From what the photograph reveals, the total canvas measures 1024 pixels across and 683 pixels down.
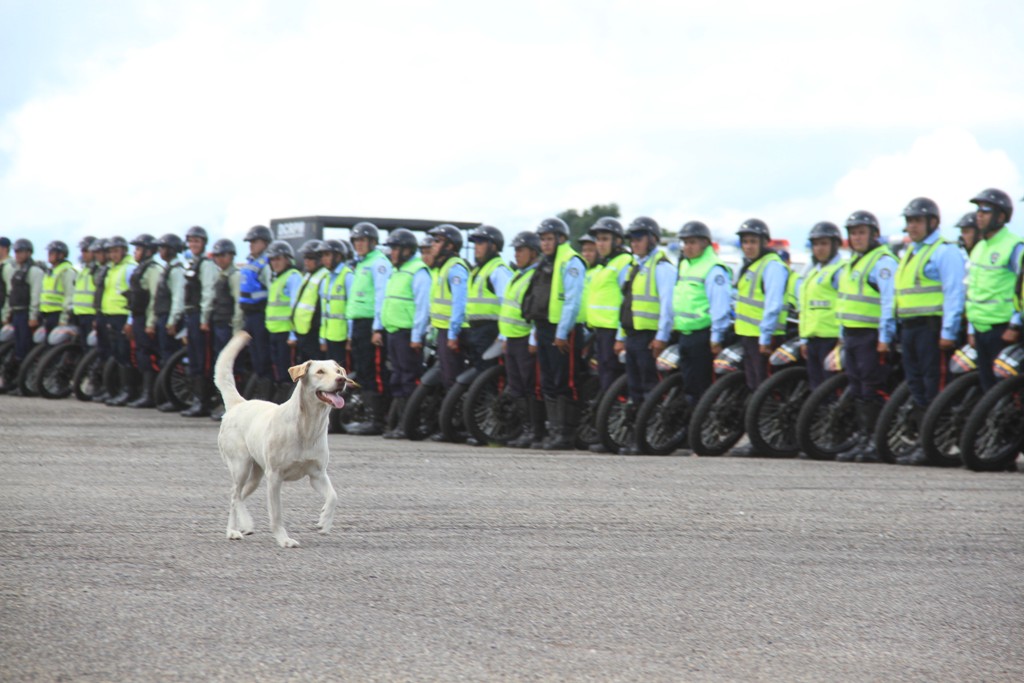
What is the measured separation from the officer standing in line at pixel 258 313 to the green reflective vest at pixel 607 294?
18.2ft

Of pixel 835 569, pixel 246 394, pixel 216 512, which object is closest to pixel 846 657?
pixel 835 569

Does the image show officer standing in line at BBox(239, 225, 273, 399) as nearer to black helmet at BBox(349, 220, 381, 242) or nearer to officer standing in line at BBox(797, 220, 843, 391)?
black helmet at BBox(349, 220, 381, 242)

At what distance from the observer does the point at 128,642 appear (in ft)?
19.3

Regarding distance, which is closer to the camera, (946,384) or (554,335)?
(946,384)

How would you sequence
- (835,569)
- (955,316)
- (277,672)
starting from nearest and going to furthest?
1. (277,672)
2. (835,569)
3. (955,316)

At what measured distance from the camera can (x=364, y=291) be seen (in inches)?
709

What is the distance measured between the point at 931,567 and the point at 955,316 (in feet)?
19.1

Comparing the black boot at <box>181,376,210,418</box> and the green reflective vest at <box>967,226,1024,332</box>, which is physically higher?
the green reflective vest at <box>967,226,1024,332</box>

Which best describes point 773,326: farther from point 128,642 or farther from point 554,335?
point 128,642

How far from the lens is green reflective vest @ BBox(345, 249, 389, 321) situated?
17953 mm

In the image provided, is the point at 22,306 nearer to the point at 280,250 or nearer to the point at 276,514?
the point at 280,250

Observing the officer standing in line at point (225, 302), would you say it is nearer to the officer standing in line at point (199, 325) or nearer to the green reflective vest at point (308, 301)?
the officer standing in line at point (199, 325)

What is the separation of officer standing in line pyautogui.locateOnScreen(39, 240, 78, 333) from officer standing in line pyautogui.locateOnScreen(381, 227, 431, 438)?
9103 mm

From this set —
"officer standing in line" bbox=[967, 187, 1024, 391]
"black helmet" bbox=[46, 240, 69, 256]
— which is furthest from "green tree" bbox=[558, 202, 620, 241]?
"officer standing in line" bbox=[967, 187, 1024, 391]
